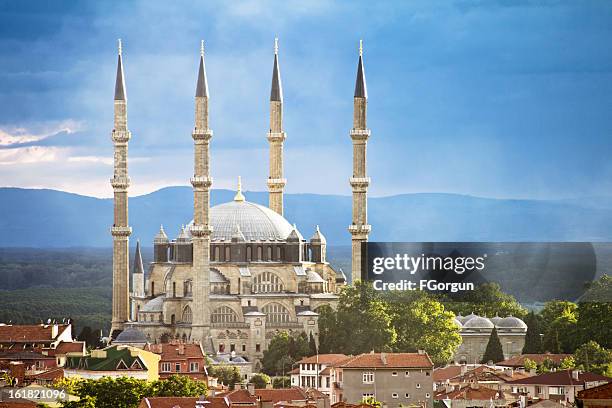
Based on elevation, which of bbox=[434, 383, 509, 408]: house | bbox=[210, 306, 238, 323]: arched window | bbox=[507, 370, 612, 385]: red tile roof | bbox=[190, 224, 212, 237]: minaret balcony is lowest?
bbox=[434, 383, 509, 408]: house

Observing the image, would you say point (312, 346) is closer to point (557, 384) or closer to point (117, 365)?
point (117, 365)

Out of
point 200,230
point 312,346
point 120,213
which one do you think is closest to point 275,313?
point 200,230

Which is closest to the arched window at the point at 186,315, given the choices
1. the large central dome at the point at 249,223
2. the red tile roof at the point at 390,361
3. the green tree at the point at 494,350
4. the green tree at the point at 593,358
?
the large central dome at the point at 249,223

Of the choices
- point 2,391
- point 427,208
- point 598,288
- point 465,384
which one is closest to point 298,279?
point 598,288

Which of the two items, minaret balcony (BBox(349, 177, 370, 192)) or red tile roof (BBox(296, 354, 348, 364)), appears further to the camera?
minaret balcony (BBox(349, 177, 370, 192))

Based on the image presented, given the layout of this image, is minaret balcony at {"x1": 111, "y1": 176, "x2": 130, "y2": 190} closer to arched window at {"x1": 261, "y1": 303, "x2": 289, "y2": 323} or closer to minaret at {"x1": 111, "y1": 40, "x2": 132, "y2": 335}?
minaret at {"x1": 111, "y1": 40, "x2": 132, "y2": 335}

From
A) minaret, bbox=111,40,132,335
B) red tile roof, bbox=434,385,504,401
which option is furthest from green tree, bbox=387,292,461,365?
red tile roof, bbox=434,385,504,401

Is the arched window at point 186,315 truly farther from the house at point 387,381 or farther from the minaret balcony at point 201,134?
the house at point 387,381
